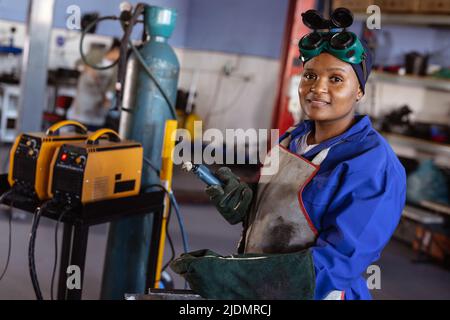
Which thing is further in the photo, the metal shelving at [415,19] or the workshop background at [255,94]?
the metal shelving at [415,19]

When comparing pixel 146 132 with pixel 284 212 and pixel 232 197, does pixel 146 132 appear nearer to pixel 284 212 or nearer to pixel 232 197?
pixel 232 197

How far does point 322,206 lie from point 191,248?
3.28 metres

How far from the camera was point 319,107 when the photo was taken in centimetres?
168

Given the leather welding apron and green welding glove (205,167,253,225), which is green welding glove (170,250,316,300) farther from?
green welding glove (205,167,253,225)

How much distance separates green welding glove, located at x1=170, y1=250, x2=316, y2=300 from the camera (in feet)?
4.99

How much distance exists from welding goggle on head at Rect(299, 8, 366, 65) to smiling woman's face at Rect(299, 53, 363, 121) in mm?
18

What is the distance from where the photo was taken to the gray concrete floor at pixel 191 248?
3.81 m

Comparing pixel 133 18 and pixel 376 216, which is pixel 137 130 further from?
pixel 376 216

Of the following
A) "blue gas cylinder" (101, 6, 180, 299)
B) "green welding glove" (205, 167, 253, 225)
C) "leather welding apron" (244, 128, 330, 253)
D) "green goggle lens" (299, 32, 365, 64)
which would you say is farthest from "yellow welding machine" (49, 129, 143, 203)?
"green goggle lens" (299, 32, 365, 64)

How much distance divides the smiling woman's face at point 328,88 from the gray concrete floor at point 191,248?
95.7 inches

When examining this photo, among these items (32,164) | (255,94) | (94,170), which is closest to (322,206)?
(94,170)

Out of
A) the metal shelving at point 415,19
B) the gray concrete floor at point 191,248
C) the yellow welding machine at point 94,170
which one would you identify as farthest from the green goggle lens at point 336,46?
the metal shelving at point 415,19

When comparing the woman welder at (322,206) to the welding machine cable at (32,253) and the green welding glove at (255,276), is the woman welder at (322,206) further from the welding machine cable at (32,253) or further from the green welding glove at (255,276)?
the welding machine cable at (32,253)
